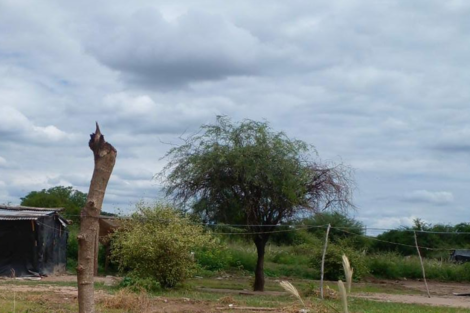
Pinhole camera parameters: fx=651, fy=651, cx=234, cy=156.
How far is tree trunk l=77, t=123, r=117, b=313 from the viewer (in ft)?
18.3

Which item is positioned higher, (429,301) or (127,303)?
(127,303)

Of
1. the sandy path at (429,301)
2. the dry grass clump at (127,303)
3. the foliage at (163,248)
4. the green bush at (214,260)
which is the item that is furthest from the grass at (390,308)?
the green bush at (214,260)

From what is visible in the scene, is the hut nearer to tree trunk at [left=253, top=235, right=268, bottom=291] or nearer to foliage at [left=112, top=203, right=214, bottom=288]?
foliage at [left=112, top=203, right=214, bottom=288]

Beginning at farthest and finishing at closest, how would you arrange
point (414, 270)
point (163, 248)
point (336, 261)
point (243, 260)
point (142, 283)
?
point (414, 270) < point (243, 260) < point (336, 261) < point (163, 248) < point (142, 283)

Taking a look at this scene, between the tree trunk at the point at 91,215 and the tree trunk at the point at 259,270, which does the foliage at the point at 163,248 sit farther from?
the tree trunk at the point at 91,215

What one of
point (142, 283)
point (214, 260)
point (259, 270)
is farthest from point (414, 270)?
point (142, 283)

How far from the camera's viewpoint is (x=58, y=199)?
48.1 m

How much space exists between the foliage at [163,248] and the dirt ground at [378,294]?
1.78 meters

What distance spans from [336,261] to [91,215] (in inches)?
909

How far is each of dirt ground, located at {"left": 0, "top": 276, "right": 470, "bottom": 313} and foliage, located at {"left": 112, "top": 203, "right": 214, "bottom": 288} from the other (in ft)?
5.84

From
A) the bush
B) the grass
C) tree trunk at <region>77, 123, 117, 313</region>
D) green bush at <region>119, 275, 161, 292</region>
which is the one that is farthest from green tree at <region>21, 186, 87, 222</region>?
tree trunk at <region>77, 123, 117, 313</region>

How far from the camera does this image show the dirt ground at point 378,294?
542 inches

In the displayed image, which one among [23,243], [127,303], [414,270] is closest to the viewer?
[127,303]

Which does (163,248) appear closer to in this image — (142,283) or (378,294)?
(142,283)
